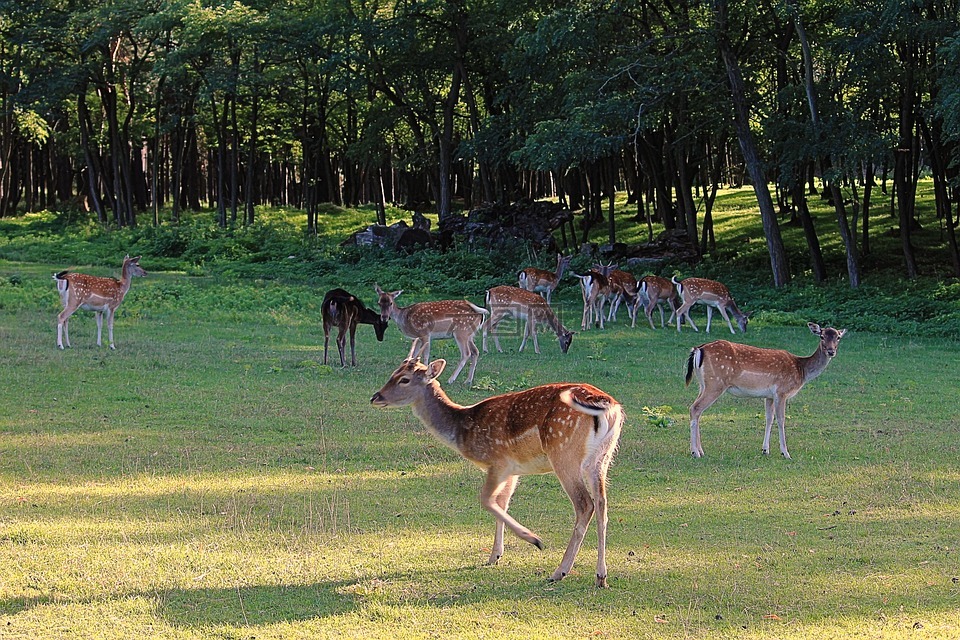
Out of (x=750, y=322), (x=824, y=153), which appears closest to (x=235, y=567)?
(x=750, y=322)

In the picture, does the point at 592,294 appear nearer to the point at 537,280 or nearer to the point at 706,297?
the point at 706,297

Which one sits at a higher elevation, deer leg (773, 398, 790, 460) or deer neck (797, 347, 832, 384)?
deer neck (797, 347, 832, 384)

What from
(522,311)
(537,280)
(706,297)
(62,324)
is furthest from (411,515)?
(537,280)

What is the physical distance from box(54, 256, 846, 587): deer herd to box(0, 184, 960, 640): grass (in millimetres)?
463

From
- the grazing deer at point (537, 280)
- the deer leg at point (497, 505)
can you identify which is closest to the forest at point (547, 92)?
the grazing deer at point (537, 280)

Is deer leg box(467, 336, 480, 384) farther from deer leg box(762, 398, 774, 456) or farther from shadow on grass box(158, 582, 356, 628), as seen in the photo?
shadow on grass box(158, 582, 356, 628)

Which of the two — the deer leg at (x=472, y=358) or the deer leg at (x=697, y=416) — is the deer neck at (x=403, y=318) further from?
the deer leg at (x=697, y=416)

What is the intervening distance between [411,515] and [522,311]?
10.6m

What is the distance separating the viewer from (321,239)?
124 feet

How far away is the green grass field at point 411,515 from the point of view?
5.76 m

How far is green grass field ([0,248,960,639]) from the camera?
5762 mm

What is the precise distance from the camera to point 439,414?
691cm

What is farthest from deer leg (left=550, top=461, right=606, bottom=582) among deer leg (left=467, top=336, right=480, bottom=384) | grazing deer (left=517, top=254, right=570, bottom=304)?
grazing deer (left=517, top=254, right=570, bottom=304)

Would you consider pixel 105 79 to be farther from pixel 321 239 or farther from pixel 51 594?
pixel 51 594
